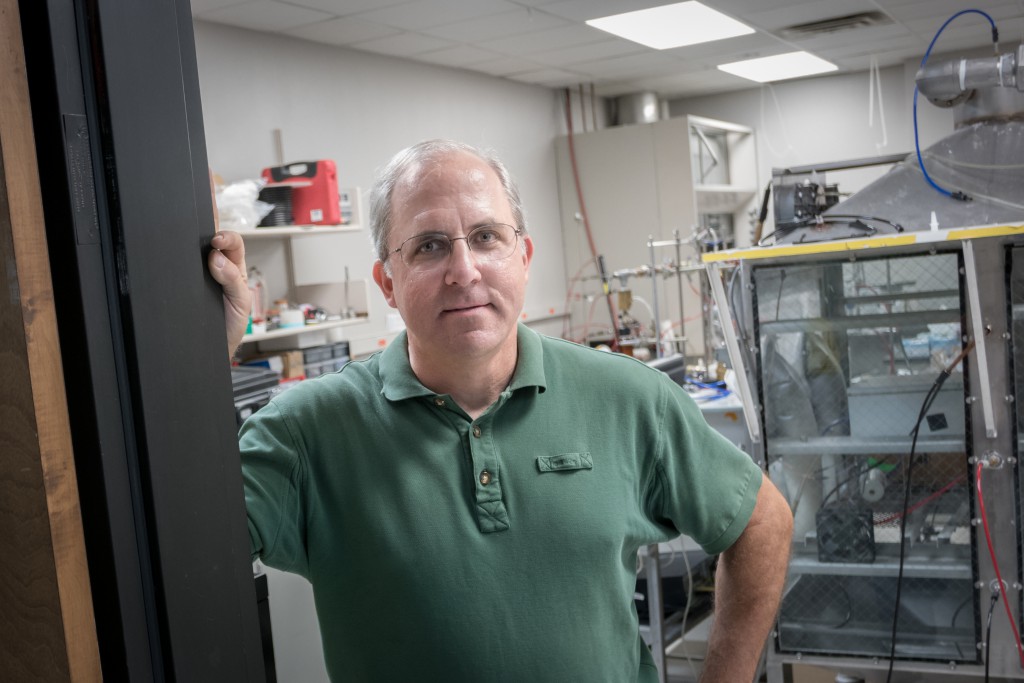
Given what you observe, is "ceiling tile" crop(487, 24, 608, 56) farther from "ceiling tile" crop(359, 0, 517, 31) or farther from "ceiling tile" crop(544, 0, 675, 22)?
"ceiling tile" crop(359, 0, 517, 31)

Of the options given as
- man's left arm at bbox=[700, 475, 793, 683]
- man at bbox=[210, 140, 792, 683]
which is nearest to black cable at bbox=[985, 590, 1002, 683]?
man's left arm at bbox=[700, 475, 793, 683]

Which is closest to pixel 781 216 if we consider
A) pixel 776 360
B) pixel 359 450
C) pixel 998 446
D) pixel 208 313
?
pixel 776 360

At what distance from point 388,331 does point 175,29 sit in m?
4.20

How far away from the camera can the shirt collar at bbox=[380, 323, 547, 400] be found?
120 cm

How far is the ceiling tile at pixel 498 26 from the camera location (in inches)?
172

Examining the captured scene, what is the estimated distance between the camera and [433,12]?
4176 mm

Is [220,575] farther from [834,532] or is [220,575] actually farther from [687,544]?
[687,544]

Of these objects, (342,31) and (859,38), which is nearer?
(342,31)

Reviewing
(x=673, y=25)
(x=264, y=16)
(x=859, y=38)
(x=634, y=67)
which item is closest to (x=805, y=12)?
(x=673, y=25)

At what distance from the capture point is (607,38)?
502 centimetres

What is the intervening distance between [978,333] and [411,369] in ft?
5.19

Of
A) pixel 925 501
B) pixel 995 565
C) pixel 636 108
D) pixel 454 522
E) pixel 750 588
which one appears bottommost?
pixel 995 565

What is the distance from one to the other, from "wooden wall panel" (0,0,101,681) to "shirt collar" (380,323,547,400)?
1.84ft

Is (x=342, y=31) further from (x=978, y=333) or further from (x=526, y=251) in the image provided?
(x=526, y=251)
